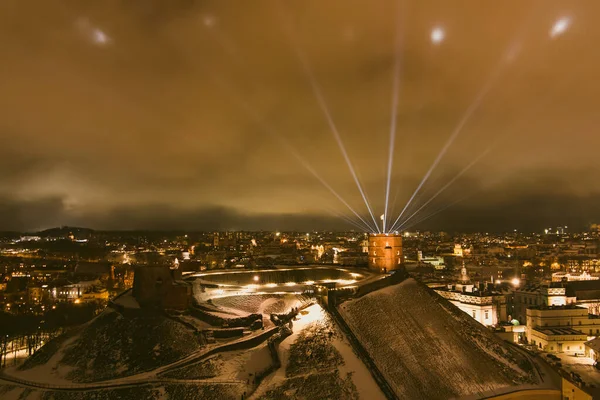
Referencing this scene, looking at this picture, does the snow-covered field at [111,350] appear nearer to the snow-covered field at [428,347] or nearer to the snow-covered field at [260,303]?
the snow-covered field at [260,303]

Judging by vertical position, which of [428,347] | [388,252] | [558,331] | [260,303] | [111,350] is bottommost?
[558,331]

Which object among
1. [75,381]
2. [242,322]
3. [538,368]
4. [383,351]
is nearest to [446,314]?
[538,368]

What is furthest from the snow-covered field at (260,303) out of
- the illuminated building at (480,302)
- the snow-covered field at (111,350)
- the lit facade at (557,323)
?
the lit facade at (557,323)

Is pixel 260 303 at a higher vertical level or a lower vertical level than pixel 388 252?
lower

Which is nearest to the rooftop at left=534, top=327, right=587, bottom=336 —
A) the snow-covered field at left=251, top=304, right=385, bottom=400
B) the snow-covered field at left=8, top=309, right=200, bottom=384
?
the snow-covered field at left=251, top=304, right=385, bottom=400

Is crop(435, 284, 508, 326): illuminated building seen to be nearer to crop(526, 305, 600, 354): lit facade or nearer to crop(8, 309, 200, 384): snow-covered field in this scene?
crop(526, 305, 600, 354): lit facade

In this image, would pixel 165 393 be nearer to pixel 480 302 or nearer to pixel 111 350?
pixel 111 350

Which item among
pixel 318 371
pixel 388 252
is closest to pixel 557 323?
pixel 388 252

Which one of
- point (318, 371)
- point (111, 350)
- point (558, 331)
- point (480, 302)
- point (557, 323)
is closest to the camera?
point (318, 371)

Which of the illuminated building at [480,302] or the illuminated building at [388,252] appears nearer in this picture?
the illuminated building at [388,252]
